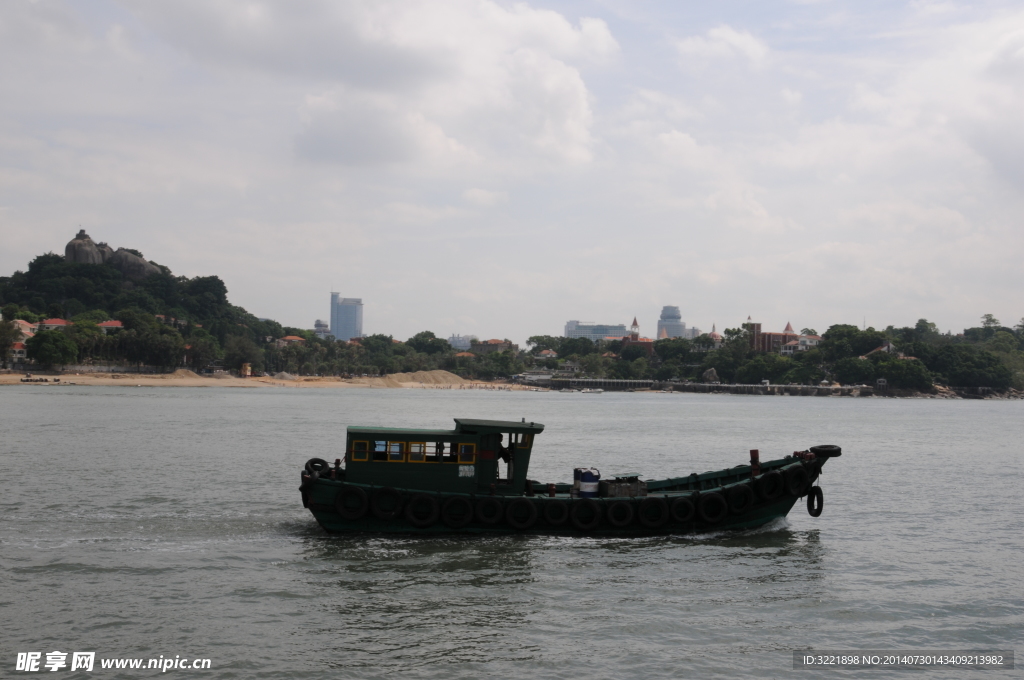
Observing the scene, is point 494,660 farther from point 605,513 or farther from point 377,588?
point 605,513

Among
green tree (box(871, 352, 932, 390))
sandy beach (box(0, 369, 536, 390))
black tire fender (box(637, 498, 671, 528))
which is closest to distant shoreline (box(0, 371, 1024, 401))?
sandy beach (box(0, 369, 536, 390))

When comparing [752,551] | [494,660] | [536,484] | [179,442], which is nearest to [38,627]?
[494,660]

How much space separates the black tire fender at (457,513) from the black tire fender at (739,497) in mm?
6965

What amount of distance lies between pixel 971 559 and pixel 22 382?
441 feet

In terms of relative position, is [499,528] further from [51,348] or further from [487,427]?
[51,348]

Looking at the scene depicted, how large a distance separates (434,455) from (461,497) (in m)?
1.27

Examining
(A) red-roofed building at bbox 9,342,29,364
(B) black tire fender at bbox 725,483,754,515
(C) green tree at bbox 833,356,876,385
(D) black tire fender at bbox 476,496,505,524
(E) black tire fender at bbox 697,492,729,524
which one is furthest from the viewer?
(C) green tree at bbox 833,356,876,385

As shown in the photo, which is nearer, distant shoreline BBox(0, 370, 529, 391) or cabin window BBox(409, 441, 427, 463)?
cabin window BBox(409, 441, 427, 463)

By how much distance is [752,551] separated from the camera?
21.4 meters

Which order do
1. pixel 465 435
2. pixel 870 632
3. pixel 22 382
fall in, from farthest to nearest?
pixel 22 382
pixel 465 435
pixel 870 632

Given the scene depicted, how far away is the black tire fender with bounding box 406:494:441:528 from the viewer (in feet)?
68.8

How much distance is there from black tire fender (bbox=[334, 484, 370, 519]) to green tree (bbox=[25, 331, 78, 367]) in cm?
13106

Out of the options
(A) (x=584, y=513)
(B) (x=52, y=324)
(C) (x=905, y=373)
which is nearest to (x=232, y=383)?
(B) (x=52, y=324)

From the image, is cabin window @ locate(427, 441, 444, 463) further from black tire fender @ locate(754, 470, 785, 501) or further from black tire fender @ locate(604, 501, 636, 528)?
black tire fender @ locate(754, 470, 785, 501)
